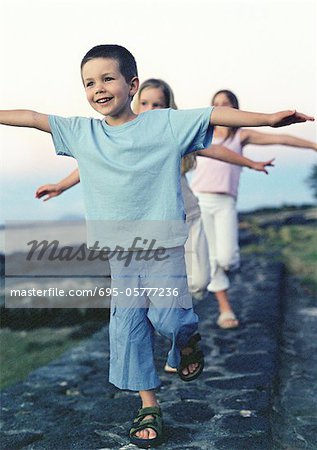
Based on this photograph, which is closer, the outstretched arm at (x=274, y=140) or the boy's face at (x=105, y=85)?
the boy's face at (x=105, y=85)

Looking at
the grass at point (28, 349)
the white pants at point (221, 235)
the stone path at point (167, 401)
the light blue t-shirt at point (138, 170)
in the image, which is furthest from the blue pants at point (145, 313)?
the white pants at point (221, 235)

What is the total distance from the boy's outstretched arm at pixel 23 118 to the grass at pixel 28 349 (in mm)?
2204

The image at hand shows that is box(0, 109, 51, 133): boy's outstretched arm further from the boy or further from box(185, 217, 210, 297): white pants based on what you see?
box(185, 217, 210, 297): white pants

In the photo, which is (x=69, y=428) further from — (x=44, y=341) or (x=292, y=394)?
(x=44, y=341)

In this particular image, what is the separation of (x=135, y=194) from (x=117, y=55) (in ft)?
1.77

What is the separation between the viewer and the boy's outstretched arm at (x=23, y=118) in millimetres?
2898

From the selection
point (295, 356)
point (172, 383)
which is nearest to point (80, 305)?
point (295, 356)

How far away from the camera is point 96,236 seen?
2.92 meters

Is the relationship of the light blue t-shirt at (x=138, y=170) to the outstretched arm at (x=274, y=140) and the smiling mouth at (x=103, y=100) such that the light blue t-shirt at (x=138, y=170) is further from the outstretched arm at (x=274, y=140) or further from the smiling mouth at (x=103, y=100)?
the outstretched arm at (x=274, y=140)

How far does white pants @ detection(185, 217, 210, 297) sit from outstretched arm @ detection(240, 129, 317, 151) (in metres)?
0.79

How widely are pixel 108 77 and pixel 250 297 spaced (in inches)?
160

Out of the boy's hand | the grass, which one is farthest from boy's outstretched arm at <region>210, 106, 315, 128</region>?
the grass

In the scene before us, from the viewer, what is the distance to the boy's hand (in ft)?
8.41

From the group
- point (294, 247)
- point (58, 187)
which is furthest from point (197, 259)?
point (294, 247)
